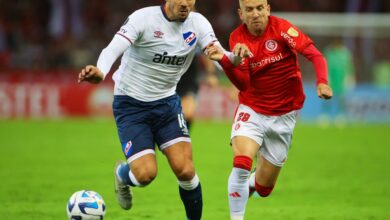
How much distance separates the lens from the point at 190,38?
27.3 ft

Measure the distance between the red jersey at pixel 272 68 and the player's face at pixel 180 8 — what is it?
0.70 m

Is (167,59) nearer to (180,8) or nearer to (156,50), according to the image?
(156,50)

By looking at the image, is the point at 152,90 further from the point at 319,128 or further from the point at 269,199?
the point at 319,128

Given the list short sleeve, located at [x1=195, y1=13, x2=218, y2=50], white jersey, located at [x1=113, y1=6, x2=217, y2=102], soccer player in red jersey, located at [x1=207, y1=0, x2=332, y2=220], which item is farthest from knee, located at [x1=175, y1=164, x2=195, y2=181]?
short sleeve, located at [x1=195, y1=13, x2=218, y2=50]

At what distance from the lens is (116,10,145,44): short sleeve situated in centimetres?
800

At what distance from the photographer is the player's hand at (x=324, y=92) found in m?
7.68

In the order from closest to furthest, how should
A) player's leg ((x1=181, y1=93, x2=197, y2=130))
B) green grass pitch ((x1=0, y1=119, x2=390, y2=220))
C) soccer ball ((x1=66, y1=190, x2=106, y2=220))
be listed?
soccer ball ((x1=66, y1=190, x2=106, y2=220))
green grass pitch ((x1=0, y1=119, x2=390, y2=220))
player's leg ((x1=181, y1=93, x2=197, y2=130))

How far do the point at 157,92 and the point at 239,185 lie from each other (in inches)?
51.1

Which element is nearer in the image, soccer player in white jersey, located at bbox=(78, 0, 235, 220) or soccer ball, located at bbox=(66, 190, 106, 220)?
soccer ball, located at bbox=(66, 190, 106, 220)

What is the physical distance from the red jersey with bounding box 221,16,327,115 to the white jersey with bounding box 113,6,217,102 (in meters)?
0.51

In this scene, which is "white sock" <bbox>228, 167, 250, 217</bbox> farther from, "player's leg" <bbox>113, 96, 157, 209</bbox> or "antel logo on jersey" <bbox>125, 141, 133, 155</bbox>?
"antel logo on jersey" <bbox>125, 141, 133, 155</bbox>

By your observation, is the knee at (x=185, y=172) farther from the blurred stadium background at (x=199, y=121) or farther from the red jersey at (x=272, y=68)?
the blurred stadium background at (x=199, y=121)

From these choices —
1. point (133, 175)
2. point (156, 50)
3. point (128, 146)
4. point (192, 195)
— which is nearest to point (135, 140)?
point (128, 146)

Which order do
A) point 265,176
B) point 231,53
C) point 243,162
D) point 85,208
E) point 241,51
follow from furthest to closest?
point 265,176
point 243,162
point 231,53
point 85,208
point 241,51
